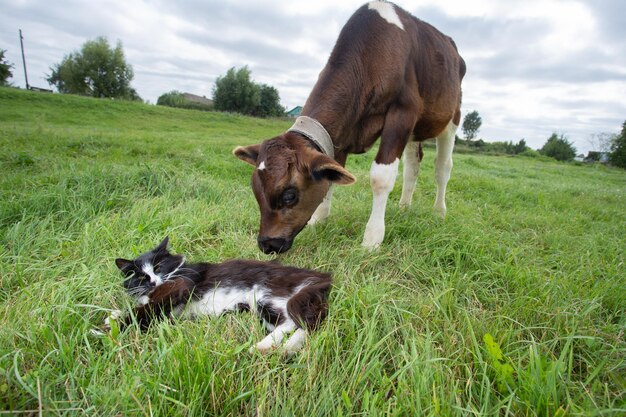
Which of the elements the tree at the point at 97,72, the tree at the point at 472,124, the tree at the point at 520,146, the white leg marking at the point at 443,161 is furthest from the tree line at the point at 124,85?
the white leg marking at the point at 443,161

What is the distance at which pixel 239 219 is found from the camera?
136 inches

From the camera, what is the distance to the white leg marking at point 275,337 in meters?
1.58

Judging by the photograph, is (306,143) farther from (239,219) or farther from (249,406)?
(249,406)

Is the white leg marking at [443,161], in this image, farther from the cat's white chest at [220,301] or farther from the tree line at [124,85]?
the tree line at [124,85]

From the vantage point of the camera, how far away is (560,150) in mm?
51438

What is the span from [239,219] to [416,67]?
2469 millimetres

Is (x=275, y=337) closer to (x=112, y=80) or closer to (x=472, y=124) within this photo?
(x=112, y=80)

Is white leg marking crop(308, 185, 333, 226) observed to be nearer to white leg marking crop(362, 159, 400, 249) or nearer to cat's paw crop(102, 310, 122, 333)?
white leg marking crop(362, 159, 400, 249)

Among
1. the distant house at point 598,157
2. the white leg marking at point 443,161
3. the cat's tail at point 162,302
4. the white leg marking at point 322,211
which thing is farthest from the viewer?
the distant house at point 598,157

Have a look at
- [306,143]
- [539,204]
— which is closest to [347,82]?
[306,143]

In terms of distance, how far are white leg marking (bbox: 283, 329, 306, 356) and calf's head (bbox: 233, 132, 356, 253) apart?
96 cm

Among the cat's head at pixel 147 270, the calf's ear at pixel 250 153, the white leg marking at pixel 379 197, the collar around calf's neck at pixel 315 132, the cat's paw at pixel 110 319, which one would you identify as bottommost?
the cat's paw at pixel 110 319

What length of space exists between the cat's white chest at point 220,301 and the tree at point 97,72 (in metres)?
49.6

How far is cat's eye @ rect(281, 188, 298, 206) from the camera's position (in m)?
2.49
